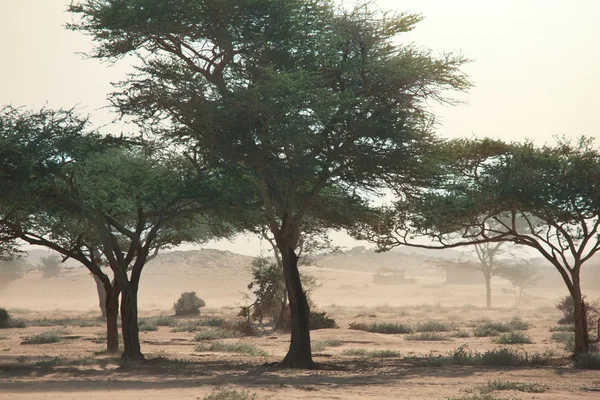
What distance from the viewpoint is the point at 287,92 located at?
18.0m

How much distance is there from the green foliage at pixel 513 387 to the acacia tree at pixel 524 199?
233 inches

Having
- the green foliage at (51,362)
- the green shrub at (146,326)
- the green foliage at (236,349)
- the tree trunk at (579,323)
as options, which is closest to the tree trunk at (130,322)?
the green foliage at (51,362)

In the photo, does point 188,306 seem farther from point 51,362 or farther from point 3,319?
point 51,362

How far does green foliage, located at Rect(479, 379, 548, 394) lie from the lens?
14.7m

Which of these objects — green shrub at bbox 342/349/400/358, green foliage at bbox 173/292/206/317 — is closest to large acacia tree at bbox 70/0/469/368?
green shrub at bbox 342/349/400/358

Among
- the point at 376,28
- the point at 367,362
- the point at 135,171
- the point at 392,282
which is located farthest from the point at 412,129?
the point at 392,282

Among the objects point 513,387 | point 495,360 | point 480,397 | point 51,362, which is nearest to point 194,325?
point 51,362

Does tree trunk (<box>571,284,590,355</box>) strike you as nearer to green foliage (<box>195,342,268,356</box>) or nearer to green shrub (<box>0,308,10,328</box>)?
green foliage (<box>195,342,268,356</box>)

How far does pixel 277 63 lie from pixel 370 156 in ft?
12.4

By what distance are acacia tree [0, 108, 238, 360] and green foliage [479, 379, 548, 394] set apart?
9822 mm

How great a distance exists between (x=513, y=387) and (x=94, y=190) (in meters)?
12.7

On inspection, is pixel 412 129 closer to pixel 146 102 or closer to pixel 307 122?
pixel 307 122

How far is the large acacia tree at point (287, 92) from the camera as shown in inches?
731

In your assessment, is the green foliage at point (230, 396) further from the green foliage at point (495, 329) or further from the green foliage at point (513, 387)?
the green foliage at point (495, 329)
